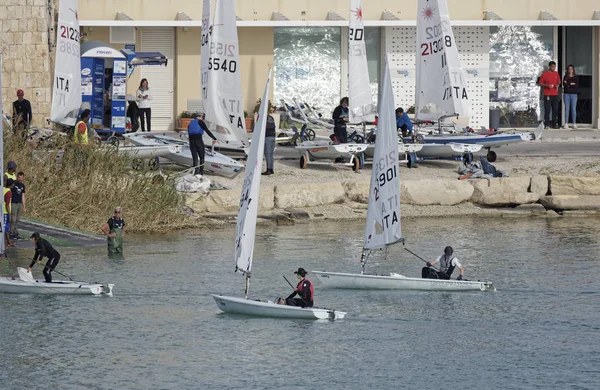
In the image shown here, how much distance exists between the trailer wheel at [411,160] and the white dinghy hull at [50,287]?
48.7ft

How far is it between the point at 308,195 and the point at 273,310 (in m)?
12.6

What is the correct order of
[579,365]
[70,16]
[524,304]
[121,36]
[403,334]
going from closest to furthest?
1. [579,365]
2. [403,334]
3. [524,304]
4. [70,16]
5. [121,36]

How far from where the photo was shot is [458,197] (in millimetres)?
38094

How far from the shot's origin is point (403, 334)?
2427 centimetres

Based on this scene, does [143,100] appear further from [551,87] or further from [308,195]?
[551,87]

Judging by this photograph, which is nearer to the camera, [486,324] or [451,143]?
[486,324]

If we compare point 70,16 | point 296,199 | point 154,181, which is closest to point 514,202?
point 296,199

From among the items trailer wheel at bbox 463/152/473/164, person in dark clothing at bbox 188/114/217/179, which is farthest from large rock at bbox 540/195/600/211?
person in dark clothing at bbox 188/114/217/179

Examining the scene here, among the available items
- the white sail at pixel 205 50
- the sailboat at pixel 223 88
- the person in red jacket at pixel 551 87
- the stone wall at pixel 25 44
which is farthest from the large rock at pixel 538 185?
the stone wall at pixel 25 44

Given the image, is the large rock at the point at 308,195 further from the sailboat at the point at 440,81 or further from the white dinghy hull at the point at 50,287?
the white dinghy hull at the point at 50,287

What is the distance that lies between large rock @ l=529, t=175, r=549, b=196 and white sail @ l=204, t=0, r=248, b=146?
8.19m

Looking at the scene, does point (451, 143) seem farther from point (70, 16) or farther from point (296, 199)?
point (70, 16)

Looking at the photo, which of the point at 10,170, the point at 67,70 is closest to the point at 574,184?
the point at 67,70

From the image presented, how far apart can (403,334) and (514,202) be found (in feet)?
48.7
